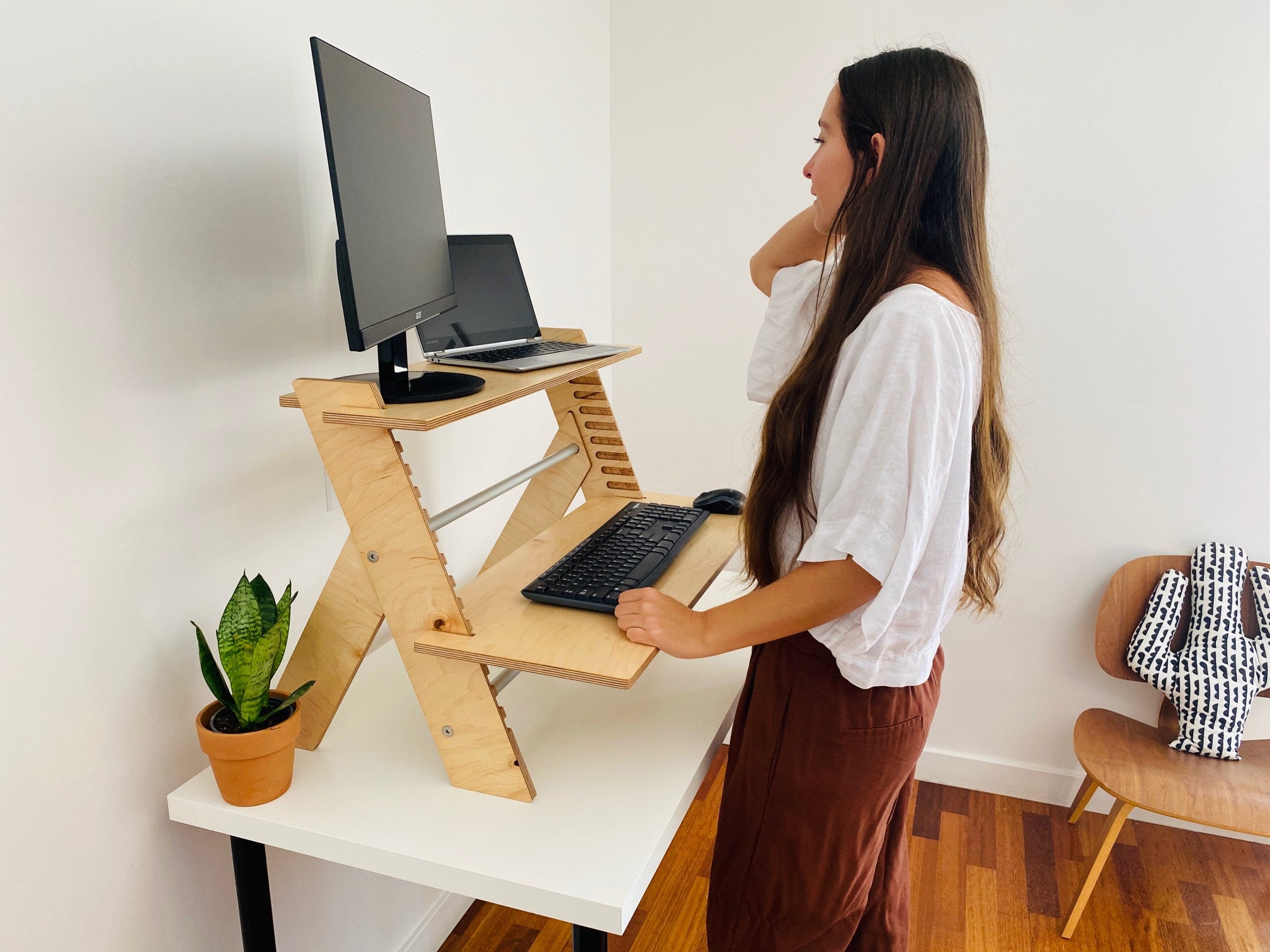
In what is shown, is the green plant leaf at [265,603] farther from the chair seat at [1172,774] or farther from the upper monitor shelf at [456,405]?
the chair seat at [1172,774]

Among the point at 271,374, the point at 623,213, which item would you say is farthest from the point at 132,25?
the point at 623,213

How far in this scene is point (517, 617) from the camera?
1195mm

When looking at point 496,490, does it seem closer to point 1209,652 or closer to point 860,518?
point 860,518

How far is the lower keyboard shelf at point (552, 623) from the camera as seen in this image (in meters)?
Answer: 1.05

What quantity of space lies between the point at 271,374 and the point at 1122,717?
223 cm

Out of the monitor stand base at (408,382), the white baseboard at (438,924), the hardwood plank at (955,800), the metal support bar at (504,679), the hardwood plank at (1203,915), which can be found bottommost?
the hardwood plank at (955,800)

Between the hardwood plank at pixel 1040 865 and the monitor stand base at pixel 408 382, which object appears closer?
the monitor stand base at pixel 408 382

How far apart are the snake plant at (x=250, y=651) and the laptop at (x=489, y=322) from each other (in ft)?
1.57

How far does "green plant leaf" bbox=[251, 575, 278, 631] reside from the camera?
3.59 feet

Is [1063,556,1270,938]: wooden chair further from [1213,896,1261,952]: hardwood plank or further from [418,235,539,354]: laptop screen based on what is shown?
[418,235,539,354]: laptop screen

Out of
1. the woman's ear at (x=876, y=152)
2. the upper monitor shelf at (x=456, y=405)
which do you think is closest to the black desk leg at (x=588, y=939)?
the upper monitor shelf at (x=456, y=405)

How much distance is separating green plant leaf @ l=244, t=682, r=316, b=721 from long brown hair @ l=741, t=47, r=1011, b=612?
66 centimetres

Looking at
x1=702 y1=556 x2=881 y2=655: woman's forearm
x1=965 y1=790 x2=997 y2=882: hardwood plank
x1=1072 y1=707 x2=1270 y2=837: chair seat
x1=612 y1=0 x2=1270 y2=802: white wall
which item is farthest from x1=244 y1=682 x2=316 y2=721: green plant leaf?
x1=965 y1=790 x2=997 y2=882: hardwood plank

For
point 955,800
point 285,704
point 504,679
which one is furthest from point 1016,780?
point 285,704
